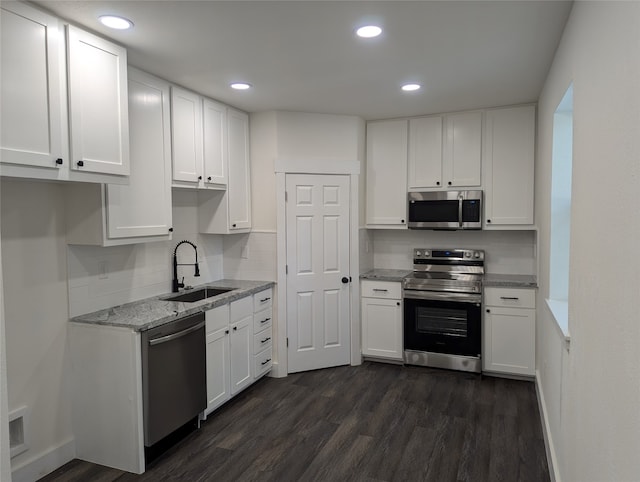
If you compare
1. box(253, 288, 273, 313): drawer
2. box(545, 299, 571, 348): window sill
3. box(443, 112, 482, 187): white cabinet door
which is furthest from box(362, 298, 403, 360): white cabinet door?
box(545, 299, 571, 348): window sill

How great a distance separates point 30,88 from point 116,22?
1.86 feet

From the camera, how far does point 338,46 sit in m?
2.67

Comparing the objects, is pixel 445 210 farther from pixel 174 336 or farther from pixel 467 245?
pixel 174 336

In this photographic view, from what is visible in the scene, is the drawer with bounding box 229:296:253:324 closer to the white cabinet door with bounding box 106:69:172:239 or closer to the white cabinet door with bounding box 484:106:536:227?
the white cabinet door with bounding box 106:69:172:239

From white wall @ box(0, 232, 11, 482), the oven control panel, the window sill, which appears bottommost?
white wall @ box(0, 232, 11, 482)

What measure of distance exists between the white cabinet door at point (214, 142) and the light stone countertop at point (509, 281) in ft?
8.63

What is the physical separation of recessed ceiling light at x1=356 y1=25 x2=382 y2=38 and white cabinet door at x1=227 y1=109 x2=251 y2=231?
187 cm

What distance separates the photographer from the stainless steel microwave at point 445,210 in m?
4.33

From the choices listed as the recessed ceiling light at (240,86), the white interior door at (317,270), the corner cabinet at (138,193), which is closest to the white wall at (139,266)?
the corner cabinet at (138,193)

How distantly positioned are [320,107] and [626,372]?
3.46m

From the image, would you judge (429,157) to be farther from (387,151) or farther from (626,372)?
(626,372)

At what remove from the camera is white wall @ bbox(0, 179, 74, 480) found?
8.24 feet

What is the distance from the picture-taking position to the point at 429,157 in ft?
14.9

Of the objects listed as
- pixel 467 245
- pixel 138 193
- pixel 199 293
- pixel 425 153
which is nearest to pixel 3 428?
pixel 138 193
